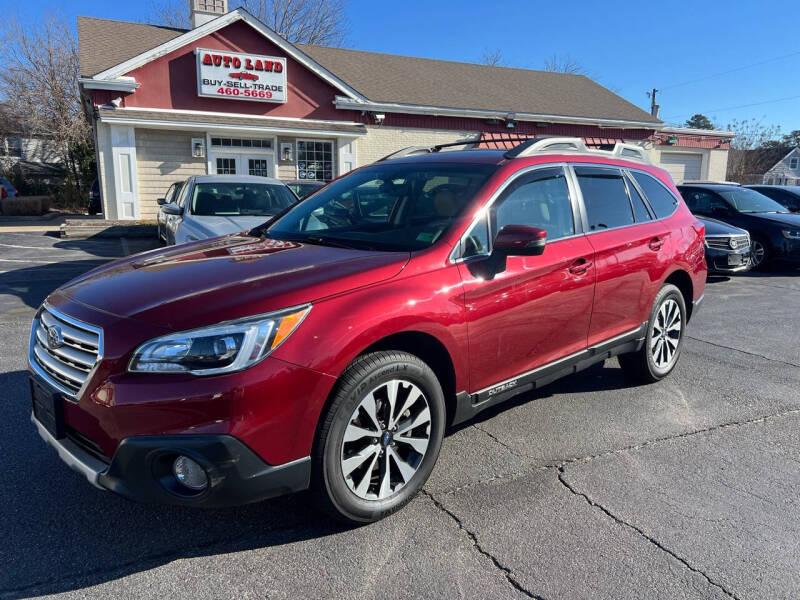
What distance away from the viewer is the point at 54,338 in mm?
2729

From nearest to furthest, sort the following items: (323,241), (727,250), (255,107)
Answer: (323,241), (727,250), (255,107)

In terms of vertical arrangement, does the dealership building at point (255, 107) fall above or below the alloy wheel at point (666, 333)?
above

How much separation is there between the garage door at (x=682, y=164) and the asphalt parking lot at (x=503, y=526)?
2506cm

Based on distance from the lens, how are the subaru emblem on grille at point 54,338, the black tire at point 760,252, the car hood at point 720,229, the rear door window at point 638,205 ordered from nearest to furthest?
1. the subaru emblem on grille at point 54,338
2. the rear door window at point 638,205
3. the car hood at point 720,229
4. the black tire at point 760,252

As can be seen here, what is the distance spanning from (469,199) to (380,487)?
5.44 ft

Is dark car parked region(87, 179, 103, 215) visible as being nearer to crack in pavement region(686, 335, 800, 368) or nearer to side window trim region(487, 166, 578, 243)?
crack in pavement region(686, 335, 800, 368)

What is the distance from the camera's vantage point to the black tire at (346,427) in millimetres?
2553

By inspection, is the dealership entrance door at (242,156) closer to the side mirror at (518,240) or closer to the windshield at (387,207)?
the windshield at (387,207)

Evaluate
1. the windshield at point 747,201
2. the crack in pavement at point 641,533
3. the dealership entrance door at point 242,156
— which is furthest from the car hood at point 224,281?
the dealership entrance door at point 242,156

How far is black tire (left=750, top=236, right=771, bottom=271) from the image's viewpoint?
1157cm

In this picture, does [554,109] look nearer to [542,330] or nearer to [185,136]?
[185,136]

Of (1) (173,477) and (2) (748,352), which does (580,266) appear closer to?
(1) (173,477)

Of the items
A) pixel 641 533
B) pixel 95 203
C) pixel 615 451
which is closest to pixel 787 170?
pixel 95 203

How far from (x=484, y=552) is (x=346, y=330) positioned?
118 cm
